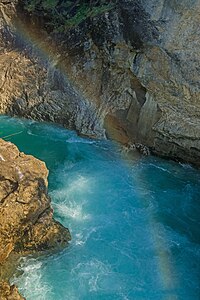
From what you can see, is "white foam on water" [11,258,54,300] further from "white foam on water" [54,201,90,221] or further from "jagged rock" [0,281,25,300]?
"white foam on water" [54,201,90,221]

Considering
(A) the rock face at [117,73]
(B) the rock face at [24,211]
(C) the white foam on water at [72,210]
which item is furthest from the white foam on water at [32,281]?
(A) the rock face at [117,73]

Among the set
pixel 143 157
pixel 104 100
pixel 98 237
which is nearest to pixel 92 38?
pixel 104 100

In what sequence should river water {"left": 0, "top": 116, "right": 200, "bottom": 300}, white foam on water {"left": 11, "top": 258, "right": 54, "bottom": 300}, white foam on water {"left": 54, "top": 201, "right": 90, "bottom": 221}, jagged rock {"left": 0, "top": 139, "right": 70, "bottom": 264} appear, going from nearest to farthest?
white foam on water {"left": 11, "top": 258, "right": 54, "bottom": 300}, jagged rock {"left": 0, "top": 139, "right": 70, "bottom": 264}, river water {"left": 0, "top": 116, "right": 200, "bottom": 300}, white foam on water {"left": 54, "top": 201, "right": 90, "bottom": 221}

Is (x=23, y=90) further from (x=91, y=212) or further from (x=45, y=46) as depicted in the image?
(x=91, y=212)

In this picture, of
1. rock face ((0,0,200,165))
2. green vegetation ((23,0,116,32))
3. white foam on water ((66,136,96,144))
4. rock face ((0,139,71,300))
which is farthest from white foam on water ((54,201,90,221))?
green vegetation ((23,0,116,32))

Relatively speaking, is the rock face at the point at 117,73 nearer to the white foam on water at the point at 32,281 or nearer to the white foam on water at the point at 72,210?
the white foam on water at the point at 72,210
